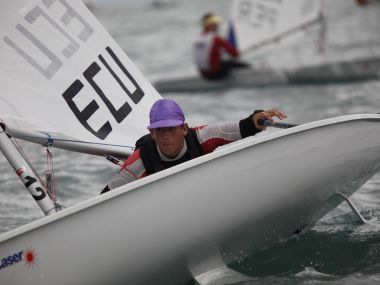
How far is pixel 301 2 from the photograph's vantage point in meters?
9.52

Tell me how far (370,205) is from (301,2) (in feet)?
18.5

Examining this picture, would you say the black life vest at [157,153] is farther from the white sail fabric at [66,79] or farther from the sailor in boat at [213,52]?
the sailor in boat at [213,52]

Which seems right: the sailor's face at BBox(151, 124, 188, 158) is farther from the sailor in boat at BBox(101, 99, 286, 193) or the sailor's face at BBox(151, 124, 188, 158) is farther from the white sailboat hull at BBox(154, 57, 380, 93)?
the white sailboat hull at BBox(154, 57, 380, 93)

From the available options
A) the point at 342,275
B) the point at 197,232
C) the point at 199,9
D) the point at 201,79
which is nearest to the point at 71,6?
the point at 197,232

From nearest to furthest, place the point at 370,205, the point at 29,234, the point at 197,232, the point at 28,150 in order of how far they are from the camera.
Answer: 1. the point at 29,234
2. the point at 197,232
3. the point at 370,205
4. the point at 28,150

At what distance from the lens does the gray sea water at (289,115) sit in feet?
11.2

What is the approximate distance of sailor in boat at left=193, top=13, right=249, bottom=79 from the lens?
9336mm

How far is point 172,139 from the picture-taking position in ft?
10.4

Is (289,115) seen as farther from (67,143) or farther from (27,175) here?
(27,175)

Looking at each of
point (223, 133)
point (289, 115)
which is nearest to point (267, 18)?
point (289, 115)

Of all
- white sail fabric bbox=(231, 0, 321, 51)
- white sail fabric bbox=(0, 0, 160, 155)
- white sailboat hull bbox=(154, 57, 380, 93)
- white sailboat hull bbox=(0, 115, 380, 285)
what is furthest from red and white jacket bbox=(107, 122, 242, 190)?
white sail fabric bbox=(231, 0, 321, 51)

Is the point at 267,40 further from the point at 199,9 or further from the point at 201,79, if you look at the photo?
the point at 199,9

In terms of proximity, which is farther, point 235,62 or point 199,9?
point 199,9

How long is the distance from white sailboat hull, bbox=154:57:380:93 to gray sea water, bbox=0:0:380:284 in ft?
0.53
